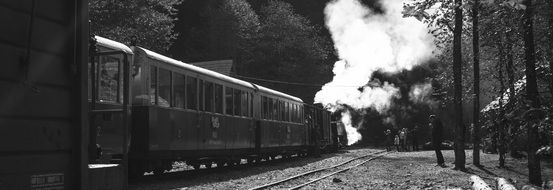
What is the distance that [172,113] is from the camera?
37.8ft

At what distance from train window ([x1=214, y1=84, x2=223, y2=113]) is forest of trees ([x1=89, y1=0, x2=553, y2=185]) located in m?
3.55

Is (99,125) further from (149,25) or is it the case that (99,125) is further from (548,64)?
(149,25)

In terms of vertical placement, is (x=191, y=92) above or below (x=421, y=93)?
below

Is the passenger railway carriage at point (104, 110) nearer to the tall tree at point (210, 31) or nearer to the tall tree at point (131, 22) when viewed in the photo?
the tall tree at point (131, 22)

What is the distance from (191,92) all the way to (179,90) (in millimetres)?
555

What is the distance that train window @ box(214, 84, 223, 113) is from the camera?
45.7ft

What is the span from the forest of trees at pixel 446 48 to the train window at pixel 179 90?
2064 millimetres

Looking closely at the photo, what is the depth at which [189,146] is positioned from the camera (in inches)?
486

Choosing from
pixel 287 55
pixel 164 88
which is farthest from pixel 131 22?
pixel 287 55

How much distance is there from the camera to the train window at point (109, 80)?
339 inches

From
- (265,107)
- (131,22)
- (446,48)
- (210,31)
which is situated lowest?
(265,107)

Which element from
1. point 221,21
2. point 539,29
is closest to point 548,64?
point 539,29

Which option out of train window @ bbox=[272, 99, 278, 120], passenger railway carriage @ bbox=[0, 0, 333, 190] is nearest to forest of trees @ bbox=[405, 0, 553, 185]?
passenger railway carriage @ bbox=[0, 0, 333, 190]

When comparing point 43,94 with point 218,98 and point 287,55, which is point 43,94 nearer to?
point 218,98
